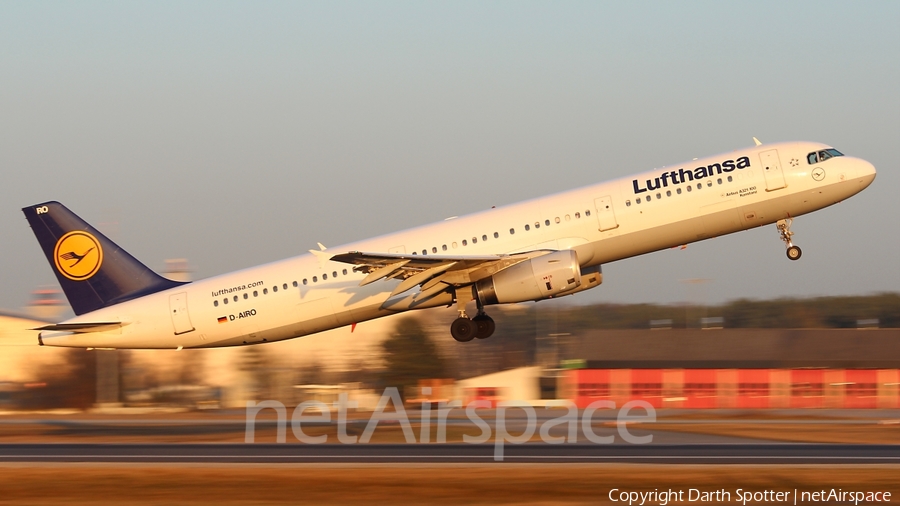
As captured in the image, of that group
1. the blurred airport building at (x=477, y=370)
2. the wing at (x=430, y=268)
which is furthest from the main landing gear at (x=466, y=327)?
the blurred airport building at (x=477, y=370)

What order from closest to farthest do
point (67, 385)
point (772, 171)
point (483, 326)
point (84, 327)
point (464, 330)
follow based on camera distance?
1. point (772, 171)
2. point (464, 330)
3. point (483, 326)
4. point (84, 327)
5. point (67, 385)

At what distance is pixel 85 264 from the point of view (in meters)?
35.4

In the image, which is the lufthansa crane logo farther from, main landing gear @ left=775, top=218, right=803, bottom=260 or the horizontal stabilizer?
main landing gear @ left=775, top=218, right=803, bottom=260

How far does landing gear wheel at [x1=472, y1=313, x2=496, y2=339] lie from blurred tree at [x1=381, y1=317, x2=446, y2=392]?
Result: 1252 inches

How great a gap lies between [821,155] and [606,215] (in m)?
6.85

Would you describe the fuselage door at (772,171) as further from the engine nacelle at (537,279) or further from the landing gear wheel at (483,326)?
the landing gear wheel at (483,326)

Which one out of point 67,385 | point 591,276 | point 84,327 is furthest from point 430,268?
point 67,385

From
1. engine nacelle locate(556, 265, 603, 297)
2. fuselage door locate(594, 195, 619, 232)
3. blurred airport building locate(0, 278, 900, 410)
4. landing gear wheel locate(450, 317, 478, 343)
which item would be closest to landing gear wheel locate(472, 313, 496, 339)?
landing gear wheel locate(450, 317, 478, 343)

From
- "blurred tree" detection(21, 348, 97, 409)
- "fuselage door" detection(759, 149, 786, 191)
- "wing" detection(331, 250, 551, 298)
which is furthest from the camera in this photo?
"blurred tree" detection(21, 348, 97, 409)
